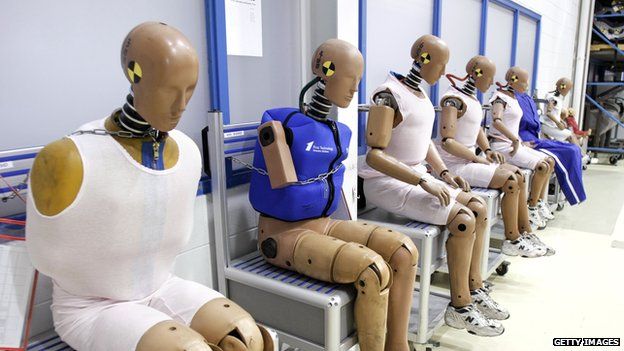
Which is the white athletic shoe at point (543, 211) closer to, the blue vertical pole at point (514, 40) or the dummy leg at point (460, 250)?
the blue vertical pole at point (514, 40)

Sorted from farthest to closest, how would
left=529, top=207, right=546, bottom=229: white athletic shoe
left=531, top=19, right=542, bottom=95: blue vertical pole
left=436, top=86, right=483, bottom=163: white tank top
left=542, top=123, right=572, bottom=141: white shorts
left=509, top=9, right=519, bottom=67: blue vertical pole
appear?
left=531, top=19, right=542, bottom=95: blue vertical pole
left=509, top=9, right=519, bottom=67: blue vertical pole
left=542, top=123, right=572, bottom=141: white shorts
left=529, top=207, right=546, bottom=229: white athletic shoe
left=436, top=86, right=483, bottom=163: white tank top

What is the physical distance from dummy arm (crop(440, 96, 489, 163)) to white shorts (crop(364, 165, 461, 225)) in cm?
61

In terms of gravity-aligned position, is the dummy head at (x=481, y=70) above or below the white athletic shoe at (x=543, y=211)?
above

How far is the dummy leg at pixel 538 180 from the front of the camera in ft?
13.0

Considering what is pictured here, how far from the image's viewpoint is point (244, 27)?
6.96 ft

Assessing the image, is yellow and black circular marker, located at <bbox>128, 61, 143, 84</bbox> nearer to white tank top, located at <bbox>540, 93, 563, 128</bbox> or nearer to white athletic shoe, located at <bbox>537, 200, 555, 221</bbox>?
white athletic shoe, located at <bbox>537, 200, 555, 221</bbox>

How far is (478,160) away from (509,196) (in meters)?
0.32

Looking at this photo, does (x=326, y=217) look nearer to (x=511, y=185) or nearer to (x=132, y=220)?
(x=132, y=220)

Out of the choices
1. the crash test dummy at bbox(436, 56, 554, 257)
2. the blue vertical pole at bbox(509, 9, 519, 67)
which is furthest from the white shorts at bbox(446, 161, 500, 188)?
the blue vertical pole at bbox(509, 9, 519, 67)

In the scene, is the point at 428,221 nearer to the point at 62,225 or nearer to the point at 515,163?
the point at 62,225

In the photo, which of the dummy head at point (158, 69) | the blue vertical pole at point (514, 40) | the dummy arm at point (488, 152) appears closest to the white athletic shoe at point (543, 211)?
the dummy arm at point (488, 152)

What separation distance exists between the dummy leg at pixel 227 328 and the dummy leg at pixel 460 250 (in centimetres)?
134

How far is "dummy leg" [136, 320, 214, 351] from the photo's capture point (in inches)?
44.7

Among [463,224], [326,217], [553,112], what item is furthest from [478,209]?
[553,112]
